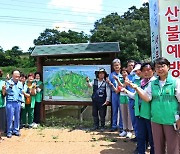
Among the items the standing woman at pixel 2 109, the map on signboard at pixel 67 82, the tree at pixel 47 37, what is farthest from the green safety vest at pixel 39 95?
the tree at pixel 47 37

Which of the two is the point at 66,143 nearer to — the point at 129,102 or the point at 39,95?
the point at 129,102

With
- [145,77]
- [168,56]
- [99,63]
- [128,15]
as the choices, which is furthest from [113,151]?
[128,15]

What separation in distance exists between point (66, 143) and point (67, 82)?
8.14ft

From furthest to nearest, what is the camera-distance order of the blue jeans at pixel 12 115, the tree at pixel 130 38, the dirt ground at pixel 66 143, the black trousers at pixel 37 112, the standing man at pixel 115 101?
the tree at pixel 130 38 → the black trousers at pixel 37 112 → the standing man at pixel 115 101 → the blue jeans at pixel 12 115 → the dirt ground at pixel 66 143

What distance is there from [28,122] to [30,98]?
748 millimetres

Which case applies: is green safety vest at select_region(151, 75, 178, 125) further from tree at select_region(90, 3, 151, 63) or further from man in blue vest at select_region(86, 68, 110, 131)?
tree at select_region(90, 3, 151, 63)

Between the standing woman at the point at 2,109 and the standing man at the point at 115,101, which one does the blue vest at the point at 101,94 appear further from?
the standing woman at the point at 2,109

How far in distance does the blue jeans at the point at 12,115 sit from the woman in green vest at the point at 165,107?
4.02 m

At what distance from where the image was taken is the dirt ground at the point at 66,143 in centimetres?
530

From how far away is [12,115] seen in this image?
258 inches

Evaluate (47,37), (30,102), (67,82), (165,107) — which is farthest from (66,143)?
(47,37)

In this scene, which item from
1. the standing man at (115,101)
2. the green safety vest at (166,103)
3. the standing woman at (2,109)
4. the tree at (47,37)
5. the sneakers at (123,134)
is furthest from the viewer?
the tree at (47,37)

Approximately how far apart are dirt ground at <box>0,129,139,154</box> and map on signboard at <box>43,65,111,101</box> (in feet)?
4.07

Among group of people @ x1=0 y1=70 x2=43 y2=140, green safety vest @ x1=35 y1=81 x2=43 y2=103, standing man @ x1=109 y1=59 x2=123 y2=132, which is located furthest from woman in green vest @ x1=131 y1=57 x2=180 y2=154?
green safety vest @ x1=35 y1=81 x2=43 y2=103
